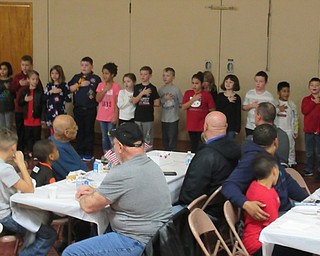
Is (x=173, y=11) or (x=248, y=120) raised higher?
(x=173, y=11)

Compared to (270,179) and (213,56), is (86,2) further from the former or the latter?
(270,179)

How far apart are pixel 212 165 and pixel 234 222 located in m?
0.62

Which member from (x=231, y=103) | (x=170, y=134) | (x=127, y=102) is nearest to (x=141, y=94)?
(x=127, y=102)

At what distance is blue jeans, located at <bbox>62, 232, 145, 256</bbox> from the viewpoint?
386cm

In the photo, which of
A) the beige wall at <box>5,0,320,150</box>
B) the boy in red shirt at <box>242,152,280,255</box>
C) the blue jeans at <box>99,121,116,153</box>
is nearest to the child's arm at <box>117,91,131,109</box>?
Answer: the blue jeans at <box>99,121,116,153</box>

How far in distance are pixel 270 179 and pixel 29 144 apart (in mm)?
6110

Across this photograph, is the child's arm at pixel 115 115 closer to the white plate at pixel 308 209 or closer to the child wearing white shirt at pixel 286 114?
the child wearing white shirt at pixel 286 114

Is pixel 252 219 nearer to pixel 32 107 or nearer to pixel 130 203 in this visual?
Answer: pixel 130 203

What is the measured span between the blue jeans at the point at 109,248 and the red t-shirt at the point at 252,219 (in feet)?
2.52

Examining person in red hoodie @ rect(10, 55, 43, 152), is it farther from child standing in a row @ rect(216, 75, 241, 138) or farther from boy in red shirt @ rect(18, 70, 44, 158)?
child standing in a row @ rect(216, 75, 241, 138)

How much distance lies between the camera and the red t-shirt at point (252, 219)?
4.17m

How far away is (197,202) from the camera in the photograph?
4426 mm

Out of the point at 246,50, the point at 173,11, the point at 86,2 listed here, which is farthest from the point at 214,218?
the point at 86,2

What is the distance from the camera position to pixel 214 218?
4902 mm
